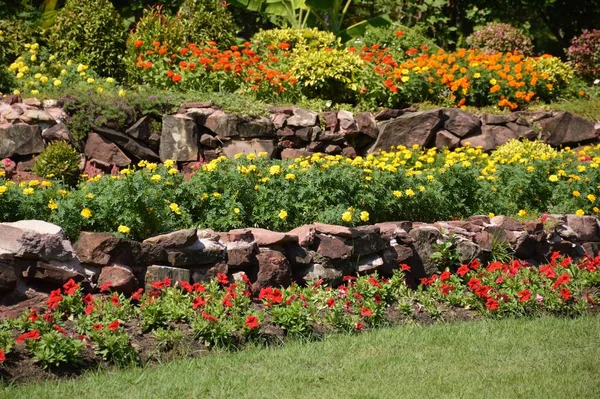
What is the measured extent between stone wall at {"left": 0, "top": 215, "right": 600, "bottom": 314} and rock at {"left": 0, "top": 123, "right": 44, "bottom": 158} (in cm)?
368

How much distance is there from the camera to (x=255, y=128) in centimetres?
1076

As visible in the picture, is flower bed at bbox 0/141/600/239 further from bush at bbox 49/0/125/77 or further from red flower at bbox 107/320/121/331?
bush at bbox 49/0/125/77

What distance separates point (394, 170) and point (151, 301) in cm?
327

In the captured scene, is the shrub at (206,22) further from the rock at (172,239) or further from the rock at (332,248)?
the rock at (172,239)

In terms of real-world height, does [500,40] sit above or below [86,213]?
above

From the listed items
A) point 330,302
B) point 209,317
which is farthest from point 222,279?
point 330,302

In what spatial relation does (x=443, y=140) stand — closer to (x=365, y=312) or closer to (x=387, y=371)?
(x=365, y=312)

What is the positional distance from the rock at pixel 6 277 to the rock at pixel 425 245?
131 inches

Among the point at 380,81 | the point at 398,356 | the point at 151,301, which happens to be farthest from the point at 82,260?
the point at 380,81

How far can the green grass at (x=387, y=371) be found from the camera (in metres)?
4.91

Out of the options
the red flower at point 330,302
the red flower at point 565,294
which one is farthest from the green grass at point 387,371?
the red flower at point 565,294

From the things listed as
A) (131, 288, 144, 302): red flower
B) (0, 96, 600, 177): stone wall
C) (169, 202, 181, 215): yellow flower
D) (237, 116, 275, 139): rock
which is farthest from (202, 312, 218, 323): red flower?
(237, 116, 275, 139): rock

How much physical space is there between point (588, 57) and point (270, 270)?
11045 mm

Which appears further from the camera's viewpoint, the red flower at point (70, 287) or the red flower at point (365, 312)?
the red flower at point (365, 312)
